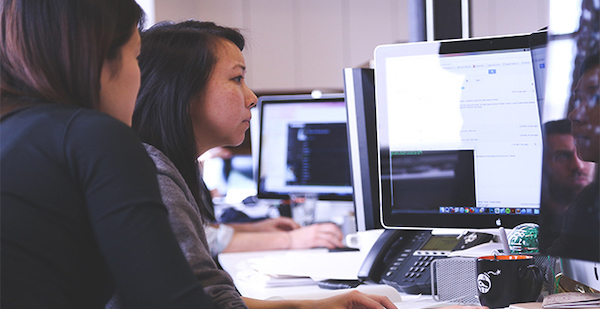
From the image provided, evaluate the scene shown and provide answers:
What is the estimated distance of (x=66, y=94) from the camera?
2.17ft

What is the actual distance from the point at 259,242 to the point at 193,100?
104 centimetres

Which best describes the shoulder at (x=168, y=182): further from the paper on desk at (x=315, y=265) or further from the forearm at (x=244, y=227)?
the forearm at (x=244, y=227)

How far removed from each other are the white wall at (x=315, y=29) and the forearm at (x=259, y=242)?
9.29ft

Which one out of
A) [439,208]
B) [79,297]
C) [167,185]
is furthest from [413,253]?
[79,297]

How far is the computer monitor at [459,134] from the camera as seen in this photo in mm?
1073

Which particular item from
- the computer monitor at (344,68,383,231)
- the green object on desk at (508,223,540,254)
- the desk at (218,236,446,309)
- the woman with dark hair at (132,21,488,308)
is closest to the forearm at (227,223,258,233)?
the desk at (218,236,446,309)

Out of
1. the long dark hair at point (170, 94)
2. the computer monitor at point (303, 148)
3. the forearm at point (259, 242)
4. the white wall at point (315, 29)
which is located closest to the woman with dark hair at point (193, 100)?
the long dark hair at point (170, 94)

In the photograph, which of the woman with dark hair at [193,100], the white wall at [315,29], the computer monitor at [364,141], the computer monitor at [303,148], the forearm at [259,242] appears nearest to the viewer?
the woman with dark hair at [193,100]

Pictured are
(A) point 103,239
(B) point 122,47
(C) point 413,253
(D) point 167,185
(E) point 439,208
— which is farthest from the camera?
(C) point 413,253

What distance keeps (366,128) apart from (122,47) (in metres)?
0.71

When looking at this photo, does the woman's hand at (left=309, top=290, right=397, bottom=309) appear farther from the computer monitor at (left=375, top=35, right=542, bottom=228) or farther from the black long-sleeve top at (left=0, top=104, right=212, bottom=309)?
the black long-sleeve top at (left=0, top=104, right=212, bottom=309)

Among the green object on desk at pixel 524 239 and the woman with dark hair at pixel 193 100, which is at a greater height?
the woman with dark hair at pixel 193 100

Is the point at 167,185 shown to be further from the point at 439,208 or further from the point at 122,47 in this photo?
the point at 439,208

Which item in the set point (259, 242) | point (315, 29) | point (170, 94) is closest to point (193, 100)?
point (170, 94)
